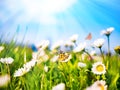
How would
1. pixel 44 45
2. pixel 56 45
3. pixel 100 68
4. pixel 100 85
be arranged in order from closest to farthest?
pixel 100 85
pixel 100 68
pixel 44 45
pixel 56 45

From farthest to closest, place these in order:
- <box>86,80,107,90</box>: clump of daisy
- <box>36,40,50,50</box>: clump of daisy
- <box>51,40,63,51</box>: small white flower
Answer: <box>51,40,63,51</box>: small white flower, <box>36,40,50,50</box>: clump of daisy, <box>86,80,107,90</box>: clump of daisy

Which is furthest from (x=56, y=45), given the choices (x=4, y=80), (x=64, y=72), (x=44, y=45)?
(x=4, y=80)

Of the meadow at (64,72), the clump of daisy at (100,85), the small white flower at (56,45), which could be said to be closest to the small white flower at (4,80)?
the meadow at (64,72)

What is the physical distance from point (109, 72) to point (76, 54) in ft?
1.13

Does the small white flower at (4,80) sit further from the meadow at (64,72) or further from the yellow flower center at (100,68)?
the yellow flower center at (100,68)

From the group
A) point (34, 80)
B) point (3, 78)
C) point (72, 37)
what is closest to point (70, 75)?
point (34, 80)

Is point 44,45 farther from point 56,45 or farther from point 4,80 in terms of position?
point 4,80

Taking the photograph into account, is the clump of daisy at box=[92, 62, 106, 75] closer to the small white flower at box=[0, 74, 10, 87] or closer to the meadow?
the meadow

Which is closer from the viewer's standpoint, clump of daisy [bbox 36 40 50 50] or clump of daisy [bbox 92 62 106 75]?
clump of daisy [bbox 92 62 106 75]

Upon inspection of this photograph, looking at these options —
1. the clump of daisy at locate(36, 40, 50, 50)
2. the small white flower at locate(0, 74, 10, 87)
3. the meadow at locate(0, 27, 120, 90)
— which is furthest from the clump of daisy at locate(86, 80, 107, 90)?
the clump of daisy at locate(36, 40, 50, 50)

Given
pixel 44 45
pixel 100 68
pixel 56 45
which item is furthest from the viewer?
pixel 56 45

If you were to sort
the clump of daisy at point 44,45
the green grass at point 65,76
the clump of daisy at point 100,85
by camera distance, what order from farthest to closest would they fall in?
the clump of daisy at point 44,45, the green grass at point 65,76, the clump of daisy at point 100,85

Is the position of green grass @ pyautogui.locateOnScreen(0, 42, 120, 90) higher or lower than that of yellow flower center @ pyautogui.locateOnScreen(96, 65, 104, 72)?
lower

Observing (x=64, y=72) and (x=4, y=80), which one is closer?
(x=4, y=80)
